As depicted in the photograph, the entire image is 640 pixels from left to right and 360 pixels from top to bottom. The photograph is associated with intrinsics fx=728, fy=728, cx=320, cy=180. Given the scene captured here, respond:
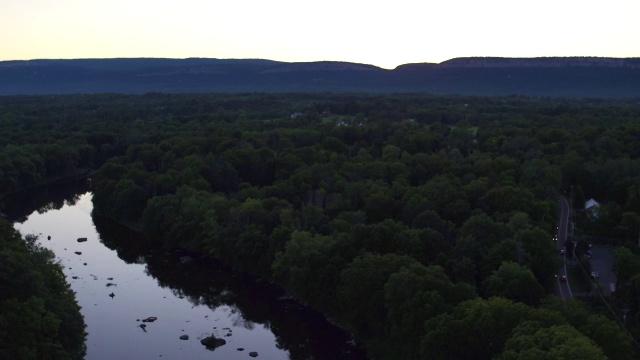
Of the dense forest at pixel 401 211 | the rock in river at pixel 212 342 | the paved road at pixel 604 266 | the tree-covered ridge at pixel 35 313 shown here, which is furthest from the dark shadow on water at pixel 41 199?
the paved road at pixel 604 266

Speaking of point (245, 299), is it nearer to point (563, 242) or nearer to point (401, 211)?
point (401, 211)

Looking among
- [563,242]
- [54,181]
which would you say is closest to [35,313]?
[563,242]

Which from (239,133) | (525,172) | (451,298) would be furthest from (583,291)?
(239,133)

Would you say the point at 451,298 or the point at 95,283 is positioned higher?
the point at 451,298

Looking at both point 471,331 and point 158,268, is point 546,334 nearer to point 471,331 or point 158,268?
point 471,331

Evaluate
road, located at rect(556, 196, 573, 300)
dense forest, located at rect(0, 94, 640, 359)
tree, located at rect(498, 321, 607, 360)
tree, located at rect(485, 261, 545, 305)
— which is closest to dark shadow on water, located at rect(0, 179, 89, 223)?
dense forest, located at rect(0, 94, 640, 359)

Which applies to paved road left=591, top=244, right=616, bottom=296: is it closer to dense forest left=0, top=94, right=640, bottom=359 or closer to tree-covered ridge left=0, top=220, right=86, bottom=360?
dense forest left=0, top=94, right=640, bottom=359
